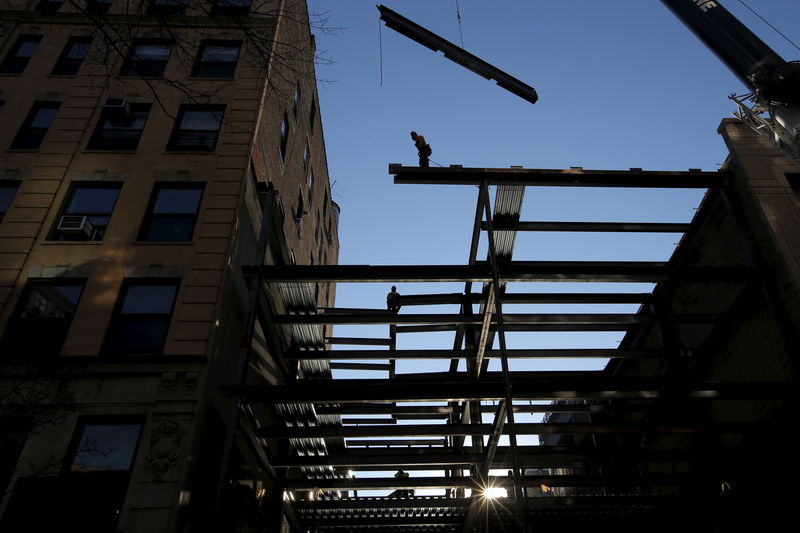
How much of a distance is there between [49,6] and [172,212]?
13.1 metres

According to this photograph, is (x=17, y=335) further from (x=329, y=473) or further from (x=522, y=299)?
(x=522, y=299)

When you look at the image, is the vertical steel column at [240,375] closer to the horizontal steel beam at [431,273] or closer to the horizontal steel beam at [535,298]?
the horizontal steel beam at [431,273]

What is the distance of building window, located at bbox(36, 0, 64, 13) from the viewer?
1996cm

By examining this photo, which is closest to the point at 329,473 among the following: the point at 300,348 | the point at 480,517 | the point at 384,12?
the point at 300,348

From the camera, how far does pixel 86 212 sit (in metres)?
13.7

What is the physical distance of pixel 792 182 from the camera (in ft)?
43.2

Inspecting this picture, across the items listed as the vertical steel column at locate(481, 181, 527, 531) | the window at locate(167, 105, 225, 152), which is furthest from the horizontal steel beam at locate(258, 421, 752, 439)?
the window at locate(167, 105, 225, 152)

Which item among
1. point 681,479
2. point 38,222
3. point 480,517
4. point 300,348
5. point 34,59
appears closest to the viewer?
point 480,517

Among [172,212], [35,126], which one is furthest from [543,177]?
[35,126]

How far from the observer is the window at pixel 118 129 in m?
15.3

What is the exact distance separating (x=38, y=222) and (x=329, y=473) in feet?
34.4

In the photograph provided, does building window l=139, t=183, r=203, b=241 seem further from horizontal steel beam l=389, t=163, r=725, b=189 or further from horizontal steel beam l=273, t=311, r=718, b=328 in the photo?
horizontal steel beam l=389, t=163, r=725, b=189

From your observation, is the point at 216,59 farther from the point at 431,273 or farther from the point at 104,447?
the point at 104,447

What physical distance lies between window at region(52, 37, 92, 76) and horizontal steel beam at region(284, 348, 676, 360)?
12.4 metres
